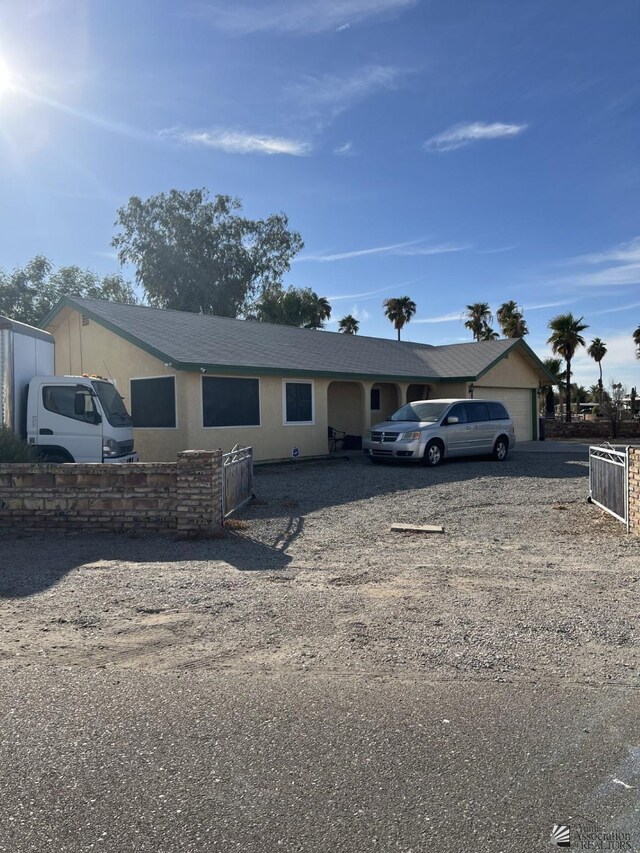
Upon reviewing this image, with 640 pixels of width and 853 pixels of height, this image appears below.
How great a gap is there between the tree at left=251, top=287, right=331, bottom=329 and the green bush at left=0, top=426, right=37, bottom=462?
3128 cm

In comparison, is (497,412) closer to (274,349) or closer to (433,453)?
(433,453)

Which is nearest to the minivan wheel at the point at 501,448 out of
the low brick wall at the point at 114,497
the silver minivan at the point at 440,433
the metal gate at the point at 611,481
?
the silver minivan at the point at 440,433

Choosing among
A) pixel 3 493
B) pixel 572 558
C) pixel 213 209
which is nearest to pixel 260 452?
pixel 3 493

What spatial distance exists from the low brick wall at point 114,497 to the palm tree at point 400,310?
4611cm

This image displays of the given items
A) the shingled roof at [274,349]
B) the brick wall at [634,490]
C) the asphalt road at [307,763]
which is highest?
the shingled roof at [274,349]

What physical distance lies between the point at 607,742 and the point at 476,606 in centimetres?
225

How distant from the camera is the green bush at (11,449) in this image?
971cm

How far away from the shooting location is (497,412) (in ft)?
62.8

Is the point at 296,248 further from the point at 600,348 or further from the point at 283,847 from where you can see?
the point at 283,847

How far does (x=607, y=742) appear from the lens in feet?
11.2

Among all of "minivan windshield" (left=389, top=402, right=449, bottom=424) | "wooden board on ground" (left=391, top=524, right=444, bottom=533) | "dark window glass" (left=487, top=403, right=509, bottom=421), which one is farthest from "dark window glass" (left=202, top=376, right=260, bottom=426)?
"wooden board on ground" (left=391, top=524, right=444, bottom=533)

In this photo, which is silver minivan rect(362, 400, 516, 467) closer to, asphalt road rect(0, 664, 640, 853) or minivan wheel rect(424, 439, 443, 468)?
minivan wheel rect(424, 439, 443, 468)

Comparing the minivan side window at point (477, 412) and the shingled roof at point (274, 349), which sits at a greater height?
the shingled roof at point (274, 349)

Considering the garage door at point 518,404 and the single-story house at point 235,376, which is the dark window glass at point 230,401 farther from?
the garage door at point 518,404
